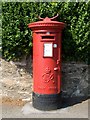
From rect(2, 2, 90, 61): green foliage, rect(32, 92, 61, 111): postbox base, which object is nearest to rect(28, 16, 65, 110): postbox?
rect(32, 92, 61, 111): postbox base

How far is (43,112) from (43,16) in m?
2.11

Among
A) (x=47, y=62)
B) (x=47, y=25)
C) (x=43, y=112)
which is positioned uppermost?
(x=47, y=25)

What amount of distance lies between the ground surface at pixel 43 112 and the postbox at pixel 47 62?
15 centimetres

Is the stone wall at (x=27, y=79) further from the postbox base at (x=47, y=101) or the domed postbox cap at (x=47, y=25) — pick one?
the domed postbox cap at (x=47, y=25)

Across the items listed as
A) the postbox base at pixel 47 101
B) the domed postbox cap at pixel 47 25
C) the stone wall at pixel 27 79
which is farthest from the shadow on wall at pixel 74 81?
the domed postbox cap at pixel 47 25

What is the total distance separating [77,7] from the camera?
6.12 metres

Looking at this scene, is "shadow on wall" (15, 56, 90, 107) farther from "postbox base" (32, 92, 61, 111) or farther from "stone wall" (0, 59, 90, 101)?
"postbox base" (32, 92, 61, 111)

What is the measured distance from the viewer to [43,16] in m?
6.05

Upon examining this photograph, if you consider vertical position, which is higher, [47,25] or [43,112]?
[47,25]

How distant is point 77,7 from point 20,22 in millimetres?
1331

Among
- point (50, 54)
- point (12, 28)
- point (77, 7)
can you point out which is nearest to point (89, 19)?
point (77, 7)

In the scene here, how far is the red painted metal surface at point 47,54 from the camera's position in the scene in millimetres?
5516

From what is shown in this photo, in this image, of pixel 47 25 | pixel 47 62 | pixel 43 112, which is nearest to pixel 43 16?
pixel 47 25

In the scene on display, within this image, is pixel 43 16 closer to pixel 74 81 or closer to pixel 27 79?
pixel 27 79
